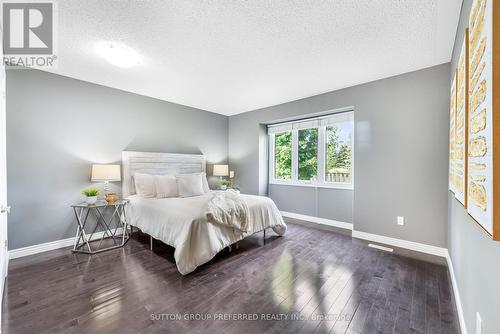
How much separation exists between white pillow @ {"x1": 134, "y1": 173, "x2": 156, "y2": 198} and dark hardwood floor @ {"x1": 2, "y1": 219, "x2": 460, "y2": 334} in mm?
970

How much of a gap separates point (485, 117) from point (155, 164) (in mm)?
4229

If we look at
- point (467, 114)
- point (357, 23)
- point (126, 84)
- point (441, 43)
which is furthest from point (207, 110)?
point (467, 114)

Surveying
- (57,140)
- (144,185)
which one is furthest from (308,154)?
(57,140)

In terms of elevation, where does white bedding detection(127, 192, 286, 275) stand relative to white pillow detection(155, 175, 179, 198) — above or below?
below

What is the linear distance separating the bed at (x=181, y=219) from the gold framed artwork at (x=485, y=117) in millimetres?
2213

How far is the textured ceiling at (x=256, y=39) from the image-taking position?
5.97 feet

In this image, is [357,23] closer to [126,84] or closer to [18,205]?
[126,84]

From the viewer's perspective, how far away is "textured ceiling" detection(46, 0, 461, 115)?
5.97 ft

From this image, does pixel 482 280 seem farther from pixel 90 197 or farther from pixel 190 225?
pixel 90 197

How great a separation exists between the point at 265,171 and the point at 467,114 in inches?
161

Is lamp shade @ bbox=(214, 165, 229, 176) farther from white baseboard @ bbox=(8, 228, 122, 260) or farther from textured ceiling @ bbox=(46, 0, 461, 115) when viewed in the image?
white baseboard @ bbox=(8, 228, 122, 260)

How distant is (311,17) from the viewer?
1917 mm

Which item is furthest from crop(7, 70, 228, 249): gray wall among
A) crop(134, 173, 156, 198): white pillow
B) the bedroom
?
crop(134, 173, 156, 198): white pillow

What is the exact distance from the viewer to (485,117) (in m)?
0.92
